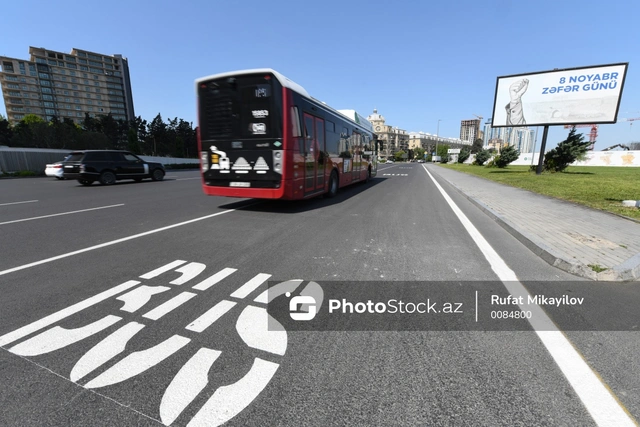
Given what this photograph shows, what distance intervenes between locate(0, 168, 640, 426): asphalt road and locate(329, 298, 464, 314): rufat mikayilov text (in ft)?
0.58

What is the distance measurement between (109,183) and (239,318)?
16365 millimetres

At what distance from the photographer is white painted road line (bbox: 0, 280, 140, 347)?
7.93 ft

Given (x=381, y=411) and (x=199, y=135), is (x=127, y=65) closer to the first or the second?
(x=199, y=135)

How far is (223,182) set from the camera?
7895mm

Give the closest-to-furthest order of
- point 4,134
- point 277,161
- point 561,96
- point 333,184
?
point 277,161
point 333,184
point 561,96
point 4,134

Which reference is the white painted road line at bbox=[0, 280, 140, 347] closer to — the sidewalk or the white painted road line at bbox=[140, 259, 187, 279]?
the white painted road line at bbox=[140, 259, 187, 279]

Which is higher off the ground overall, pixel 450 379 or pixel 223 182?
pixel 223 182

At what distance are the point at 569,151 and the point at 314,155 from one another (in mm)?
25262

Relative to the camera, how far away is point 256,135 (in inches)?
287

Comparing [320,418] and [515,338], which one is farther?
[515,338]

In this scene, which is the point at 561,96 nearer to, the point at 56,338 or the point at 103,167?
the point at 56,338

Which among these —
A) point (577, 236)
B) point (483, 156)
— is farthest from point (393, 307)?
point (483, 156)

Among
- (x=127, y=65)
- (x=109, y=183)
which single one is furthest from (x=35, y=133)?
(x=127, y=65)

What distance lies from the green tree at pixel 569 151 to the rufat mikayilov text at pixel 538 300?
27371 millimetres
